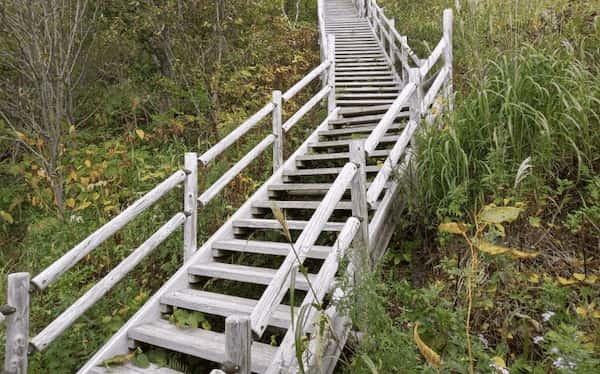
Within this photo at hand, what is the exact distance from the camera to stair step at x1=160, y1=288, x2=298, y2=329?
301cm

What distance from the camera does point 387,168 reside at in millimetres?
3750

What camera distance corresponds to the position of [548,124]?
131 inches

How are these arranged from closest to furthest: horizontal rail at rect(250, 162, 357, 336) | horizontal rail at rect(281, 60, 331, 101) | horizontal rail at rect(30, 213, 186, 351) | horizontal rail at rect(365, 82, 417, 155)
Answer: horizontal rail at rect(250, 162, 357, 336) < horizontal rail at rect(30, 213, 186, 351) < horizontal rail at rect(365, 82, 417, 155) < horizontal rail at rect(281, 60, 331, 101)

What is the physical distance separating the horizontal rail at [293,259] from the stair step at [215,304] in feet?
1.82

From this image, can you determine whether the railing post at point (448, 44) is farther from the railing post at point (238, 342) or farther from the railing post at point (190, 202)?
the railing post at point (238, 342)

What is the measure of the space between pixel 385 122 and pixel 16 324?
10.8 feet

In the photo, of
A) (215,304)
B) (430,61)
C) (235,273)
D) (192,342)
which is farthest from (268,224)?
(430,61)

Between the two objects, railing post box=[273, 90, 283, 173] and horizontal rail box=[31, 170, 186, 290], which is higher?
railing post box=[273, 90, 283, 173]

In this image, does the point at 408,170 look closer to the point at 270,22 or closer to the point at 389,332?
the point at 389,332

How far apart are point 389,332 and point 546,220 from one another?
170 cm

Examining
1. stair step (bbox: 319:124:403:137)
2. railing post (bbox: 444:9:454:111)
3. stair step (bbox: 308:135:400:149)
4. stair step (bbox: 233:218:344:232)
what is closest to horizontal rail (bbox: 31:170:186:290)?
stair step (bbox: 233:218:344:232)

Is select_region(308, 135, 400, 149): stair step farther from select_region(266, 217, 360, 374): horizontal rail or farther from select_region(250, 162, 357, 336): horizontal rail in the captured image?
select_region(266, 217, 360, 374): horizontal rail

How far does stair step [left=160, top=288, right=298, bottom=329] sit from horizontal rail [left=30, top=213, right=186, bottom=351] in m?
0.44

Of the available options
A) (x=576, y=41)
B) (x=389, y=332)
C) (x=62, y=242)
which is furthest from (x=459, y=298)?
(x=62, y=242)
